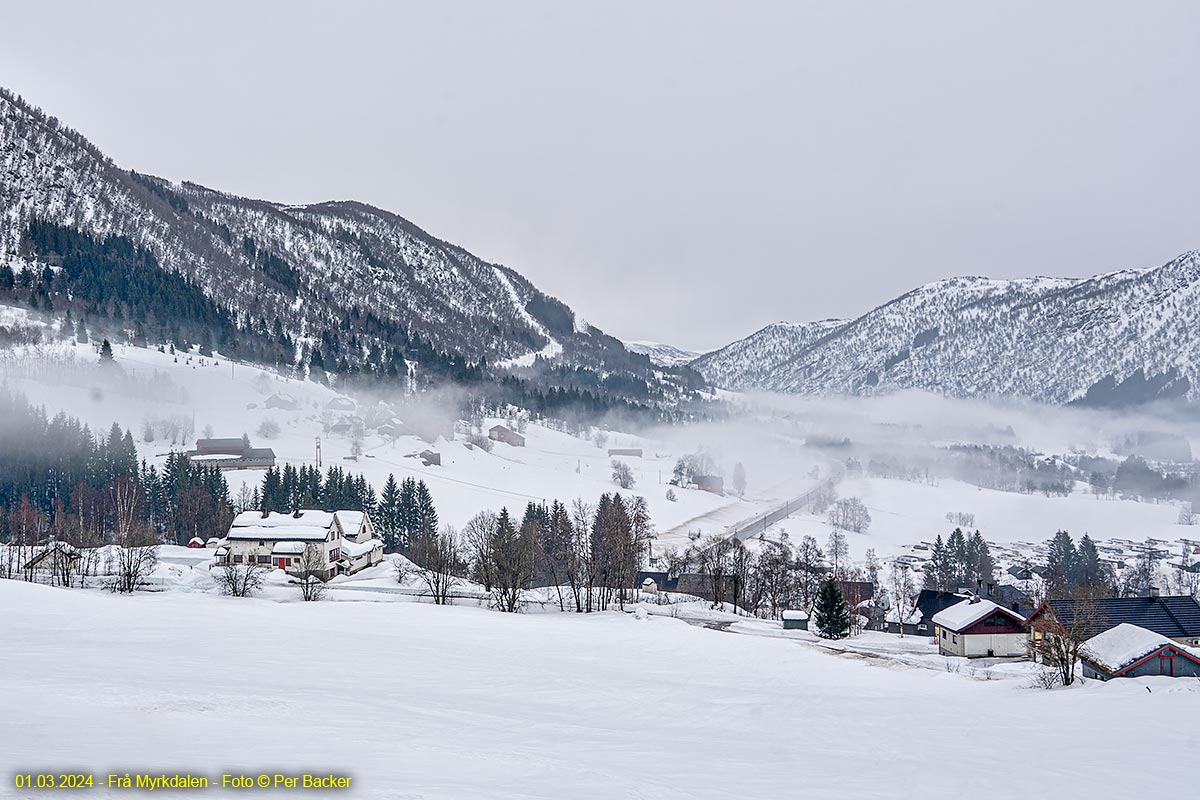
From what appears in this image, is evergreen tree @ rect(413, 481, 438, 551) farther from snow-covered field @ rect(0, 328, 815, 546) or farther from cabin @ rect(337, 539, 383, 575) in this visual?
cabin @ rect(337, 539, 383, 575)

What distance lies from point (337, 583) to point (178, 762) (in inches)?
2044

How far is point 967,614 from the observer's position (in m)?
44.7

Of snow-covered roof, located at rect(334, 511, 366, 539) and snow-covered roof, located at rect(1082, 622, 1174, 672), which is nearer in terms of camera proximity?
snow-covered roof, located at rect(1082, 622, 1174, 672)

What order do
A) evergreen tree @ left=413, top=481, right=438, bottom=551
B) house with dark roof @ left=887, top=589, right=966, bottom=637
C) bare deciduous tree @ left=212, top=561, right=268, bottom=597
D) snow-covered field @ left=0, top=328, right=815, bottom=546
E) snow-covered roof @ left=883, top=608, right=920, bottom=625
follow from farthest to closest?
snow-covered field @ left=0, top=328, right=815, bottom=546 → evergreen tree @ left=413, top=481, right=438, bottom=551 → snow-covered roof @ left=883, top=608, right=920, bottom=625 → house with dark roof @ left=887, top=589, right=966, bottom=637 → bare deciduous tree @ left=212, top=561, right=268, bottom=597

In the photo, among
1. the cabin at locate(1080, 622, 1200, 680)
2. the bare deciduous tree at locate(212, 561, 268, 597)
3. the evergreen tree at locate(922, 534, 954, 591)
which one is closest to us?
the cabin at locate(1080, 622, 1200, 680)

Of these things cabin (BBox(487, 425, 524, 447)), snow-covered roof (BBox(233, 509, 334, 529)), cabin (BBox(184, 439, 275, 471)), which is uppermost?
cabin (BBox(487, 425, 524, 447))

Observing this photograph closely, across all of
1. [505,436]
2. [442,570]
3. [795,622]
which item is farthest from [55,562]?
[505,436]

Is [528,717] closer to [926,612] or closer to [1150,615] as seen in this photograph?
[1150,615]

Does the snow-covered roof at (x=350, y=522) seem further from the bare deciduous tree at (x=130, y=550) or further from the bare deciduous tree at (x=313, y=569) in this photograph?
the bare deciduous tree at (x=130, y=550)

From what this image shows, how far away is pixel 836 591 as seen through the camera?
4612 centimetres

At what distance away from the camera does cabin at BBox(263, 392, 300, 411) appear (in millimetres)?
134125

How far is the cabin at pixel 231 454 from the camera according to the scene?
4072 inches

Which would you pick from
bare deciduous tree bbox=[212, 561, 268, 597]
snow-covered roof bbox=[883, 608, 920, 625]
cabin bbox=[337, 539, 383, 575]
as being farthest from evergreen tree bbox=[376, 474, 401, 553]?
snow-covered roof bbox=[883, 608, 920, 625]

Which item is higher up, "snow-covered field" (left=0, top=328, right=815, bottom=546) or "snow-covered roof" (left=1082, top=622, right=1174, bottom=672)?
"snow-covered field" (left=0, top=328, right=815, bottom=546)
